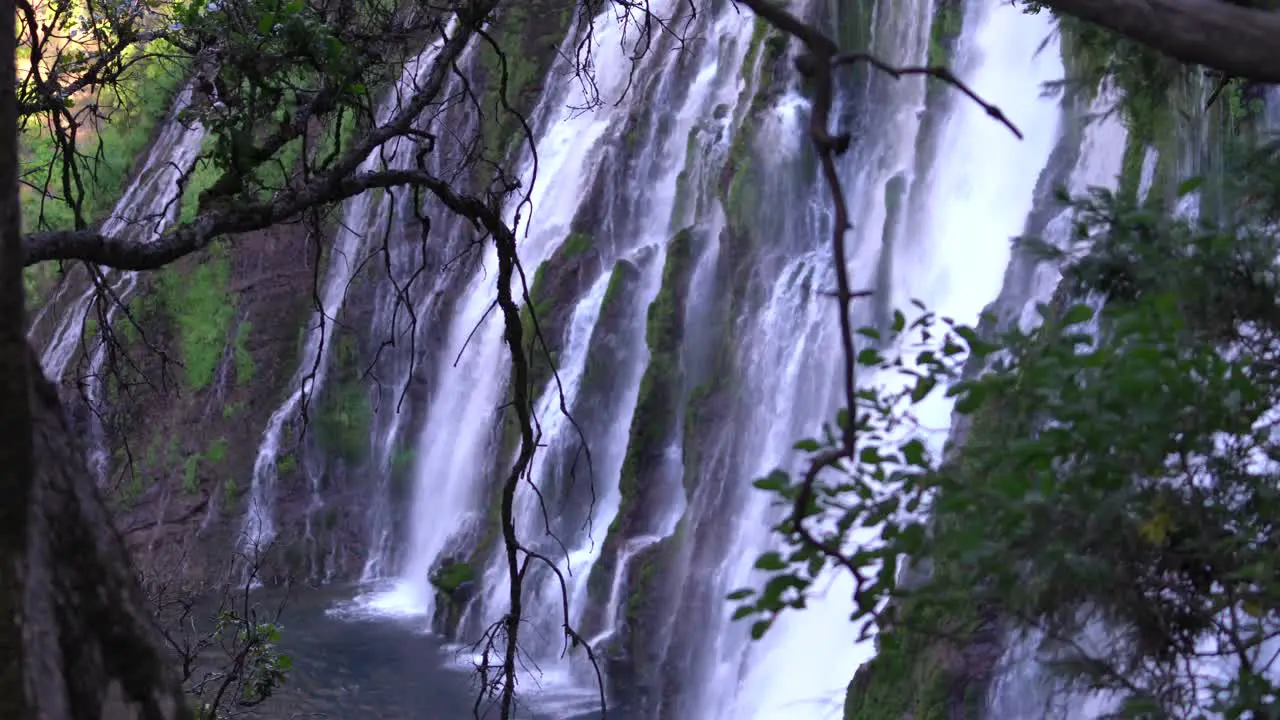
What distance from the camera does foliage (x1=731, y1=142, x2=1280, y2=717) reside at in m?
2.76

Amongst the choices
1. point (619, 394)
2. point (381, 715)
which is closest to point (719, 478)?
point (619, 394)

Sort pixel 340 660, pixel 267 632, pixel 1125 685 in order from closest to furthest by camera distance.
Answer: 1. pixel 1125 685
2. pixel 267 632
3. pixel 340 660

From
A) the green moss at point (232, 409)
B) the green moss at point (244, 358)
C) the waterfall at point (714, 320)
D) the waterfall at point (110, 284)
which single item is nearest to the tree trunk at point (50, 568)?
the waterfall at point (714, 320)

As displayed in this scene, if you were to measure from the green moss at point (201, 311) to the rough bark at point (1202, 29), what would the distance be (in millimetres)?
20640

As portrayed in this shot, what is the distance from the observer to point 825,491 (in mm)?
2902

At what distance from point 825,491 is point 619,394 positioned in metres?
13.0

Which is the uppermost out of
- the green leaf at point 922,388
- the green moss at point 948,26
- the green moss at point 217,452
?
the green moss at point 948,26

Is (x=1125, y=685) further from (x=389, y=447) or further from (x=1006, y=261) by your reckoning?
(x=389, y=447)

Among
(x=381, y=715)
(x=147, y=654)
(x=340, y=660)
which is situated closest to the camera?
(x=147, y=654)

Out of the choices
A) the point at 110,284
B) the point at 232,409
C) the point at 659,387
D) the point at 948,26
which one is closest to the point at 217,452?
the point at 232,409

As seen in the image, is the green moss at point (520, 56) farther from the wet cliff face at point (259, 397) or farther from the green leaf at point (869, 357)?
the green leaf at point (869, 357)

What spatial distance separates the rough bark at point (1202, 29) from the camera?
2.63 metres

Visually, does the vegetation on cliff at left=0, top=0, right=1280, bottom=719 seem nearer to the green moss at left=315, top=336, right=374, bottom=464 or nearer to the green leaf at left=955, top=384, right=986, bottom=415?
the green leaf at left=955, top=384, right=986, bottom=415

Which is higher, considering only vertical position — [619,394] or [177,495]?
[619,394]
